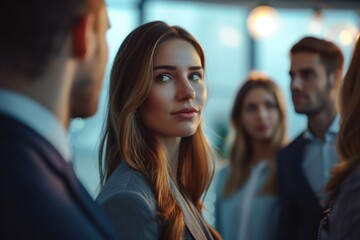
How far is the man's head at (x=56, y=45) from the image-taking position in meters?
0.81

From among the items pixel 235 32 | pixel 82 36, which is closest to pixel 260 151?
pixel 82 36

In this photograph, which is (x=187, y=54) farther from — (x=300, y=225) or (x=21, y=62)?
(x=300, y=225)

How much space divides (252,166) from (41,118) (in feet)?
8.47

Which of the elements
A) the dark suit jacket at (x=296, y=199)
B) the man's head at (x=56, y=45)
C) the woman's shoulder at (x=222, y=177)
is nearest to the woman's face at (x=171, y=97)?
the man's head at (x=56, y=45)

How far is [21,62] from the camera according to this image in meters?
0.81

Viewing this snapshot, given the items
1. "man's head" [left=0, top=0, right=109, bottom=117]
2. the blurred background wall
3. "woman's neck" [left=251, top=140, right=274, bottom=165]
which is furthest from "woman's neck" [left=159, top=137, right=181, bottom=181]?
the blurred background wall

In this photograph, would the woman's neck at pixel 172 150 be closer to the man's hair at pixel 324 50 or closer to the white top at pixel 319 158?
the white top at pixel 319 158

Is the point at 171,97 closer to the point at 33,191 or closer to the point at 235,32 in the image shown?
the point at 33,191

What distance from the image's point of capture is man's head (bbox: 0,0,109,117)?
81 centimetres

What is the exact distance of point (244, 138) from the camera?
11.1ft

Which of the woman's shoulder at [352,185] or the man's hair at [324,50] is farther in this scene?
the man's hair at [324,50]

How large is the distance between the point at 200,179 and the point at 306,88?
3.73 feet

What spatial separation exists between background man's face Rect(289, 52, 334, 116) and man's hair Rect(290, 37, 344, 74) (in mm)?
24

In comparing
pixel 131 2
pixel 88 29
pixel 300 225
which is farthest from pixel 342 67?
pixel 131 2
